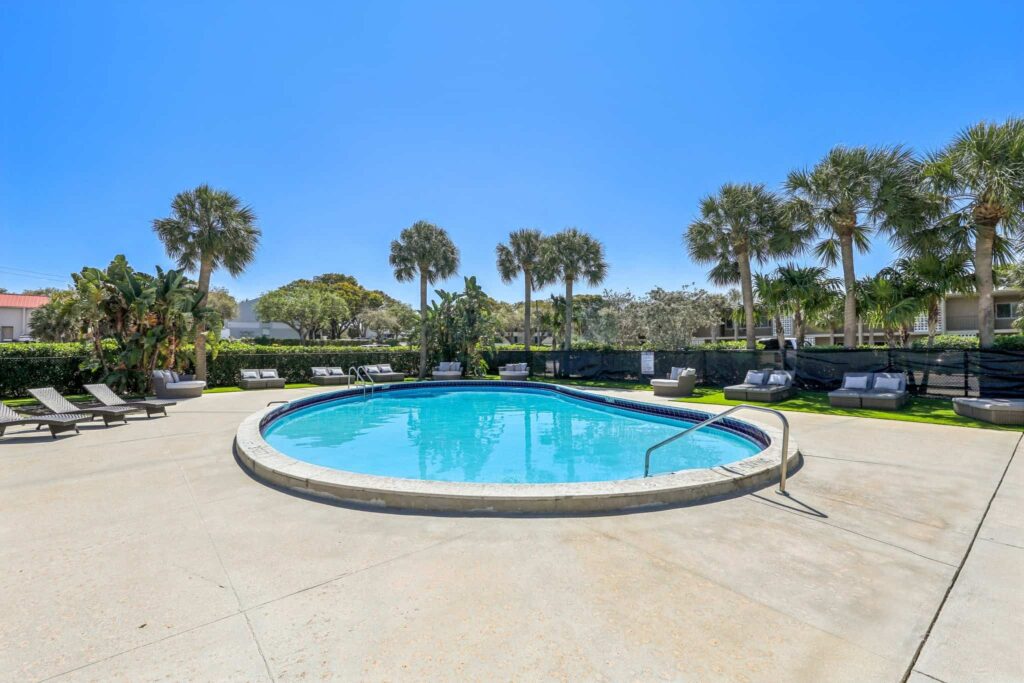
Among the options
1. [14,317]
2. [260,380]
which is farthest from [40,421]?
[14,317]

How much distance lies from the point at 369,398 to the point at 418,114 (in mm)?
9231

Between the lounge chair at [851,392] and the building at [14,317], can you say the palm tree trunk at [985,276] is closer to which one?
the lounge chair at [851,392]

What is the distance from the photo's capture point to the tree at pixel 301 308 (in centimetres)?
4344

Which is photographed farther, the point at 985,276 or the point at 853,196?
the point at 853,196

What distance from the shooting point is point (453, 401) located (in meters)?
15.2

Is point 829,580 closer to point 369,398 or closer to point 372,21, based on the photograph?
point 372,21

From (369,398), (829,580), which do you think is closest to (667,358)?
(369,398)

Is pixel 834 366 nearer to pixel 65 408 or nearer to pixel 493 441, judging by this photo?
pixel 493 441

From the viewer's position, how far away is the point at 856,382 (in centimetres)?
1224

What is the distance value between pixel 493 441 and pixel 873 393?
9820 mm

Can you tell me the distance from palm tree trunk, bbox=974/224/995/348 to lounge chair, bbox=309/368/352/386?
21.1 metres

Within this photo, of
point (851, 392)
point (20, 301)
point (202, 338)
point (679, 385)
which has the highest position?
point (20, 301)

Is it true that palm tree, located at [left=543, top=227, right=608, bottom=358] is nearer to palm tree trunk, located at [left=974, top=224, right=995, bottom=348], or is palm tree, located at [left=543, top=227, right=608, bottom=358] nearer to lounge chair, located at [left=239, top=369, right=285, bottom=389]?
lounge chair, located at [left=239, top=369, right=285, bottom=389]

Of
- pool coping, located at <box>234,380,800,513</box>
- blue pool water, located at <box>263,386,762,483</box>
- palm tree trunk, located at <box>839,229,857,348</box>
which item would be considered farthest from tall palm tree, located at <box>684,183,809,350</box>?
pool coping, located at <box>234,380,800,513</box>
